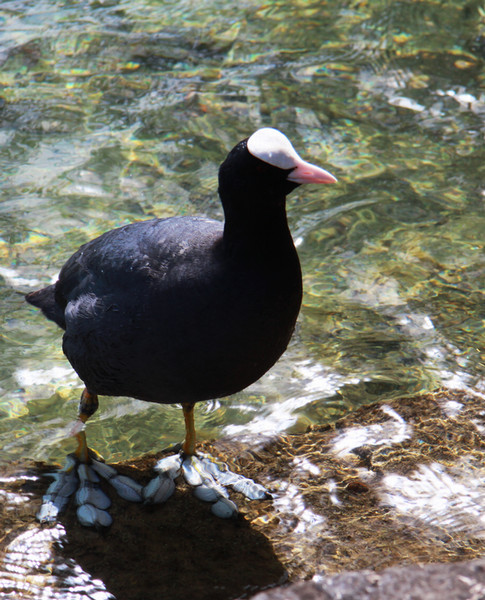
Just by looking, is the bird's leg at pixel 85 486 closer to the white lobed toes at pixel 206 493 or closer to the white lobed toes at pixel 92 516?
the white lobed toes at pixel 92 516

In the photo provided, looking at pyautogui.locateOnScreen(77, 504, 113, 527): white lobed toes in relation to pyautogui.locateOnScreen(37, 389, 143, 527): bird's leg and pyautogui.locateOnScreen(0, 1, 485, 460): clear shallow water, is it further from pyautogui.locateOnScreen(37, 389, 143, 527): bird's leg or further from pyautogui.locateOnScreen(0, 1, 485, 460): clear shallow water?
pyautogui.locateOnScreen(0, 1, 485, 460): clear shallow water

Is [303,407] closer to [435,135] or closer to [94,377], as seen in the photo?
[94,377]

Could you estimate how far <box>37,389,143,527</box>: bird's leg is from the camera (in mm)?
3859

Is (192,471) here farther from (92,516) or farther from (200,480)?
(92,516)

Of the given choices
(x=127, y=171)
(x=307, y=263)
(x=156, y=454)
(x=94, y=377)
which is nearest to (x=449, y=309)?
(x=307, y=263)

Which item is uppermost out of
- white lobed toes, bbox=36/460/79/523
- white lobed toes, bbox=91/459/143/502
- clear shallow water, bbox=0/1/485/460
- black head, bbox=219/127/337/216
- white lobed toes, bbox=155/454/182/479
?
black head, bbox=219/127/337/216

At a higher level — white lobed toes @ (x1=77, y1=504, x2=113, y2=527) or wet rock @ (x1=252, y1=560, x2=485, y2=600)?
wet rock @ (x1=252, y1=560, x2=485, y2=600)

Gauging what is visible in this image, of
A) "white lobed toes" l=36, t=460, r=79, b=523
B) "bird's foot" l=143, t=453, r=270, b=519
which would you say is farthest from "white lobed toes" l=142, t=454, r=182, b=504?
"white lobed toes" l=36, t=460, r=79, b=523

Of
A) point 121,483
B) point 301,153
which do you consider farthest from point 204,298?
point 301,153

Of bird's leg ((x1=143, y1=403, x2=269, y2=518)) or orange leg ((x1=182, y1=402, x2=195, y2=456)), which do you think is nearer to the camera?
bird's leg ((x1=143, y1=403, x2=269, y2=518))

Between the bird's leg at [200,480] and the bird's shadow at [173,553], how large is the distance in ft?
0.19

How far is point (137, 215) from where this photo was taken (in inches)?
258

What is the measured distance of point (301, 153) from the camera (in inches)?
283

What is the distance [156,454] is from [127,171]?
130 inches
